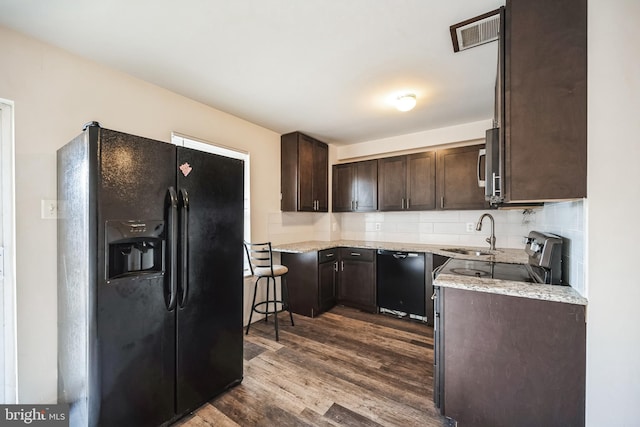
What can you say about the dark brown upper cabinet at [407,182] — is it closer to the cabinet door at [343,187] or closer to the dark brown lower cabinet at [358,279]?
the cabinet door at [343,187]

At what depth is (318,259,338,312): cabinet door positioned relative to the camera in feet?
11.0

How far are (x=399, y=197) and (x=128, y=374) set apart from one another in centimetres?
324

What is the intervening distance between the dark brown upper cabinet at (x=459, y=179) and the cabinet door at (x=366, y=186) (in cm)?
84

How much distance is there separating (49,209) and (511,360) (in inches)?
113

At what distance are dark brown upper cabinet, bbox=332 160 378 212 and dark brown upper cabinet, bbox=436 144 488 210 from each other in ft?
2.86

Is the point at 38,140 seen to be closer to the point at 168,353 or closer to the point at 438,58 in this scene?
the point at 168,353

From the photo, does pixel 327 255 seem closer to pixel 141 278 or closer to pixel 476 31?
pixel 141 278

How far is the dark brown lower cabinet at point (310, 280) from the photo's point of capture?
3307mm

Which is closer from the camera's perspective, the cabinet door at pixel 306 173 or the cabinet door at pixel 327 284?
the cabinet door at pixel 327 284

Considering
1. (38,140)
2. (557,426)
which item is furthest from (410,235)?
(38,140)

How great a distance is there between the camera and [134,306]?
4.72 feet

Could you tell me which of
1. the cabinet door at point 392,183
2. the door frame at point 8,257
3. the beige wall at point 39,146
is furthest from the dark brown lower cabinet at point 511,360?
the door frame at point 8,257

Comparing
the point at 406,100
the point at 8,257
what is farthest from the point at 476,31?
the point at 8,257

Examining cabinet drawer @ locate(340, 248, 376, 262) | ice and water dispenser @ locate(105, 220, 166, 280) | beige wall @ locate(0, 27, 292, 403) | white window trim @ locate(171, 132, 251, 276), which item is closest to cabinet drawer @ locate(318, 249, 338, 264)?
cabinet drawer @ locate(340, 248, 376, 262)
